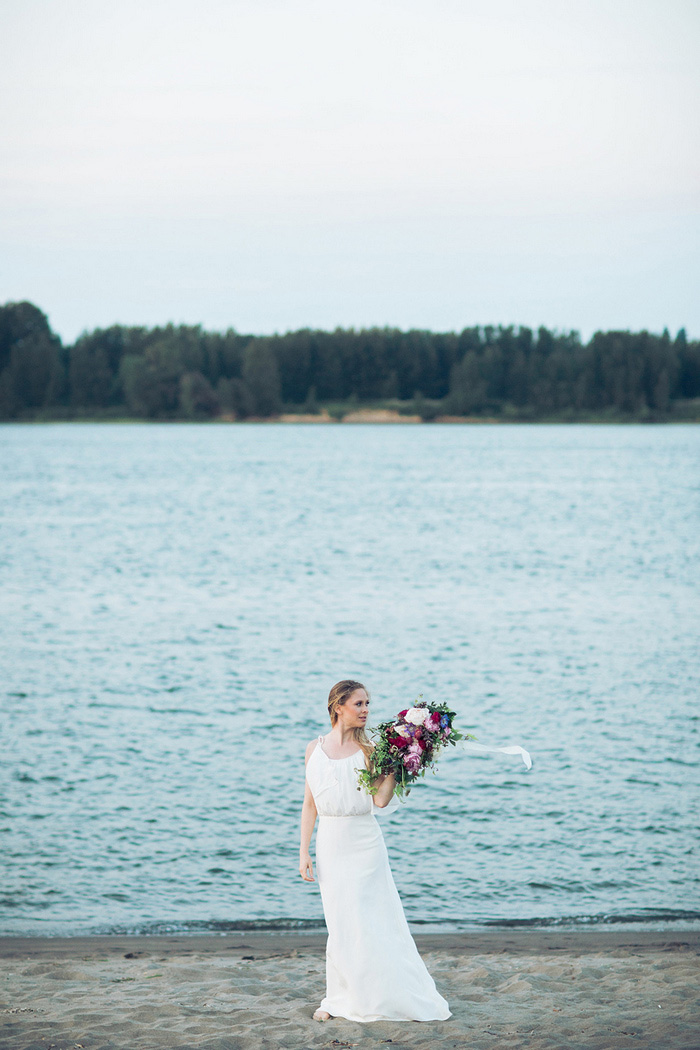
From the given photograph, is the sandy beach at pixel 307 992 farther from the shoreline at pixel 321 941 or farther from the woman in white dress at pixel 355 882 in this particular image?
the woman in white dress at pixel 355 882

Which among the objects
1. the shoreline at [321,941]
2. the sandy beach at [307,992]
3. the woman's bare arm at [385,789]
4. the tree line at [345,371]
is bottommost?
the shoreline at [321,941]

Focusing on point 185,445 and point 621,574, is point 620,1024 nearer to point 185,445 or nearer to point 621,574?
point 621,574

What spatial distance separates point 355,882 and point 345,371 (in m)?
159

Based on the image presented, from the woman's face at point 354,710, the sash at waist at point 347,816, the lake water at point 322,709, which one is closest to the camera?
the woman's face at point 354,710

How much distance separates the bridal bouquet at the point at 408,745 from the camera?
6.27 meters

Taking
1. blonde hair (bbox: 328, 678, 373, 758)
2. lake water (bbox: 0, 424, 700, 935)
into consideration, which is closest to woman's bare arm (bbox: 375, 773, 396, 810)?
blonde hair (bbox: 328, 678, 373, 758)

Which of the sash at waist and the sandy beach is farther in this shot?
the sash at waist

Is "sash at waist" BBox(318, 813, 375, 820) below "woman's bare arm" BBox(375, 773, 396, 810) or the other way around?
below

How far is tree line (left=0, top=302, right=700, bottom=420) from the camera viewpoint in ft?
502

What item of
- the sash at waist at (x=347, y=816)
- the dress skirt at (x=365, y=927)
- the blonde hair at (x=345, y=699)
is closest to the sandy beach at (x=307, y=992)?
the dress skirt at (x=365, y=927)

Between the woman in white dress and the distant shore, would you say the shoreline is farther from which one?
the distant shore

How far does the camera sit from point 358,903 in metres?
6.54

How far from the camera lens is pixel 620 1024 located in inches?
263

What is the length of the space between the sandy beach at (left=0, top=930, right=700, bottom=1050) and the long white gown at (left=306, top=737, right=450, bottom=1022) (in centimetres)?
15
